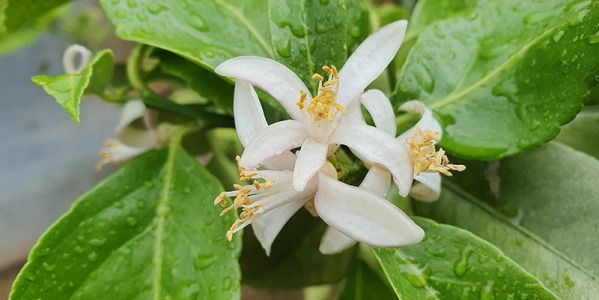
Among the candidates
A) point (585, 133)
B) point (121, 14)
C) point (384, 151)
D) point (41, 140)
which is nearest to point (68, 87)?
point (121, 14)

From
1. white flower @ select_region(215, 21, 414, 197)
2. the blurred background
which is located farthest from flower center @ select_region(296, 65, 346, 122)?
the blurred background

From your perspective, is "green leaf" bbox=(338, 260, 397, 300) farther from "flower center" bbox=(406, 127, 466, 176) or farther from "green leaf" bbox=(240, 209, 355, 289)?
"flower center" bbox=(406, 127, 466, 176)

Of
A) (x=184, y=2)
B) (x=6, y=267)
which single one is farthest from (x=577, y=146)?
(x=6, y=267)

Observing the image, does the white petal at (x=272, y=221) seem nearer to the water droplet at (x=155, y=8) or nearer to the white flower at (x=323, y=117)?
the white flower at (x=323, y=117)

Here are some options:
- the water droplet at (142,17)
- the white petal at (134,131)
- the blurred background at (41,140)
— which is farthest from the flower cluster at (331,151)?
the blurred background at (41,140)

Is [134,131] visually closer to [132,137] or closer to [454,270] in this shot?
[132,137]

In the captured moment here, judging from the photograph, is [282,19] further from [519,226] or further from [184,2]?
[519,226]
